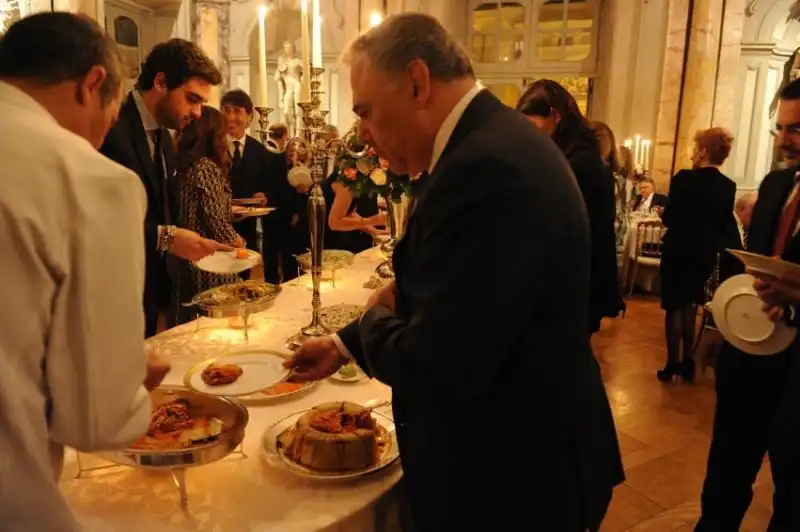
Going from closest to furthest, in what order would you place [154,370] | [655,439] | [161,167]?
[154,370], [161,167], [655,439]

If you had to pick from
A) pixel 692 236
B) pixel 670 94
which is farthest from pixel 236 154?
pixel 670 94

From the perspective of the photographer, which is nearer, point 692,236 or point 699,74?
point 692,236

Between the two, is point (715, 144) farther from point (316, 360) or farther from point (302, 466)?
point (302, 466)

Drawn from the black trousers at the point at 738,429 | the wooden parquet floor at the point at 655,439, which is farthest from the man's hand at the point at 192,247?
the wooden parquet floor at the point at 655,439

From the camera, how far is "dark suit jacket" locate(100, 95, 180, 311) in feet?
8.29

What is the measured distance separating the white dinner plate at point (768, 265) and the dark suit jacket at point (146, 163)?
6.11ft

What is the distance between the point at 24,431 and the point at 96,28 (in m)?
0.57

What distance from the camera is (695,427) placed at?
3688mm

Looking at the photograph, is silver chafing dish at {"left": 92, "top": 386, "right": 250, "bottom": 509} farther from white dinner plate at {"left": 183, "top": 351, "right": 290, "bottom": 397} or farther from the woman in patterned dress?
the woman in patterned dress

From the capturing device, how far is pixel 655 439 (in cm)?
353

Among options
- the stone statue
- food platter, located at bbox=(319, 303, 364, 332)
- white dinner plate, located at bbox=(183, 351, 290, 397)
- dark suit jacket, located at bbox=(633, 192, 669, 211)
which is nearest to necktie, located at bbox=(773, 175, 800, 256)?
food platter, located at bbox=(319, 303, 364, 332)

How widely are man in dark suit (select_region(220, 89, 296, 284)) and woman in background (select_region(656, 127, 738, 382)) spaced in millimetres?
2622

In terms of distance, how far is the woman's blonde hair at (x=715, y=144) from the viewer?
4.07 metres

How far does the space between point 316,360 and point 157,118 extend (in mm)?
1653
